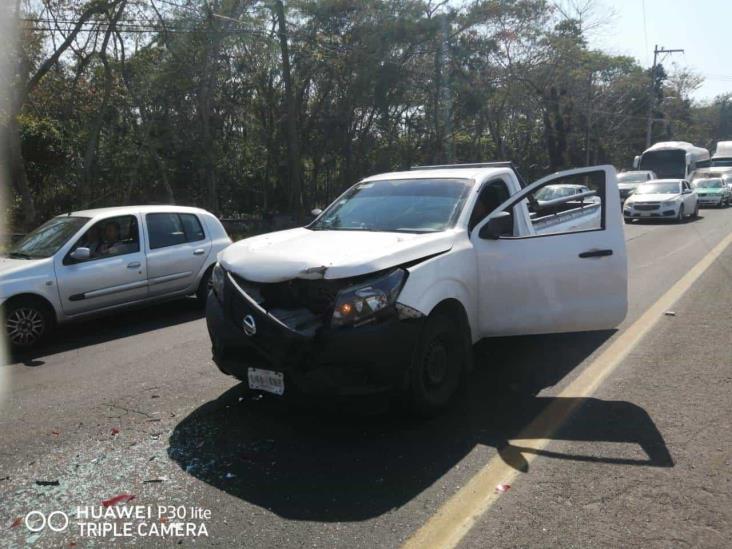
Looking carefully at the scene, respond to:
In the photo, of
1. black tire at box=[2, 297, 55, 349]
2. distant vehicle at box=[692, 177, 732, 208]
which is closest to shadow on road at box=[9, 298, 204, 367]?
black tire at box=[2, 297, 55, 349]

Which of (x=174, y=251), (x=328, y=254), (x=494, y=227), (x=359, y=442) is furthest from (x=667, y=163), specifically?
(x=359, y=442)

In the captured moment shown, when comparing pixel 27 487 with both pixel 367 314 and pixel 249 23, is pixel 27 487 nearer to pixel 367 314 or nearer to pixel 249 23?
pixel 367 314

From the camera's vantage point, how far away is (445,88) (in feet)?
89.9

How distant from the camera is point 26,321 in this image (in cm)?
676

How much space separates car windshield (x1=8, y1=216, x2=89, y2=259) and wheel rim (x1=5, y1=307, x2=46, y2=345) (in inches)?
30.8

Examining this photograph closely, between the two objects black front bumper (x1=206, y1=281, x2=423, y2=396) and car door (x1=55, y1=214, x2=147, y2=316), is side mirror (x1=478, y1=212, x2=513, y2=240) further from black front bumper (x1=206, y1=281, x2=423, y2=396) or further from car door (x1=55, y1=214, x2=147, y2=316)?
car door (x1=55, y1=214, x2=147, y2=316)

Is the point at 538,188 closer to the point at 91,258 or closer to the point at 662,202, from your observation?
the point at 91,258

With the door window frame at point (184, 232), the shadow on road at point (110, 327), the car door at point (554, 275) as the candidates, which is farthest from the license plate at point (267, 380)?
the door window frame at point (184, 232)

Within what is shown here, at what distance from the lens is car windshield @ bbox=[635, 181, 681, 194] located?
22.0 metres

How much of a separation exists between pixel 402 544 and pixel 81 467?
7.04ft

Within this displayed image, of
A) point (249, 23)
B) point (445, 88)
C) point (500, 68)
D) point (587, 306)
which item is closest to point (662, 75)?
point (500, 68)

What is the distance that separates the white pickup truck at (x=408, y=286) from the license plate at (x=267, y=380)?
1 centimetres

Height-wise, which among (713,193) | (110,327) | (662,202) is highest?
(110,327)

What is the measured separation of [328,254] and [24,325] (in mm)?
4310
